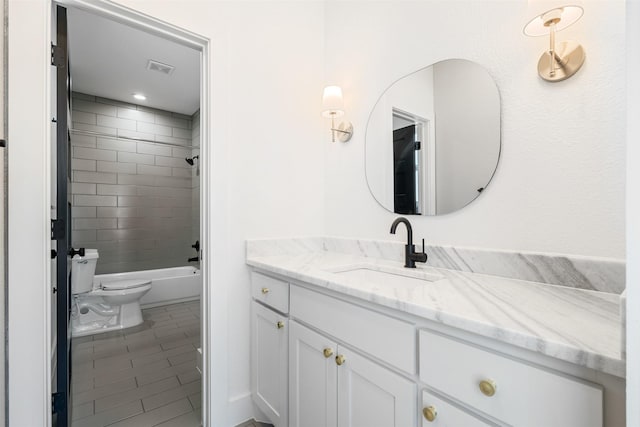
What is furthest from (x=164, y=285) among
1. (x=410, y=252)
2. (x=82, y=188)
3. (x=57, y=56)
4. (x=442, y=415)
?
(x=442, y=415)

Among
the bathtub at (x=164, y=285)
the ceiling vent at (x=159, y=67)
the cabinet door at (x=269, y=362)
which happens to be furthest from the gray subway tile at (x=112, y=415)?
the ceiling vent at (x=159, y=67)

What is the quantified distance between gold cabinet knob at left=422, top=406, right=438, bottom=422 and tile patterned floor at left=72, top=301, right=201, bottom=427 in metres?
1.36

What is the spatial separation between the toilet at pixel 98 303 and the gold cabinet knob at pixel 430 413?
3.03 m

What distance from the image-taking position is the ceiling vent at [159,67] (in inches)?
110

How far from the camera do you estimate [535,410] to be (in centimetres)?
59

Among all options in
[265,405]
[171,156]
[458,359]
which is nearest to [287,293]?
[265,405]

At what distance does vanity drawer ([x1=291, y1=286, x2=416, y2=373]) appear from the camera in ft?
2.72

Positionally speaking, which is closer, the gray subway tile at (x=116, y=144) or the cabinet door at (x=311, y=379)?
the cabinet door at (x=311, y=379)

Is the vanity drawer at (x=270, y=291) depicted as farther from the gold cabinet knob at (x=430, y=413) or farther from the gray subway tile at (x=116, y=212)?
the gray subway tile at (x=116, y=212)

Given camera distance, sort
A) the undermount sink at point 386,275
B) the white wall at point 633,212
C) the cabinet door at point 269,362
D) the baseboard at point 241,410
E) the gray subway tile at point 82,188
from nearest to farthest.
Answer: the white wall at point 633,212 → the undermount sink at point 386,275 → the cabinet door at point 269,362 → the baseboard at point 241,410 → the gray subway tile at point 82,188

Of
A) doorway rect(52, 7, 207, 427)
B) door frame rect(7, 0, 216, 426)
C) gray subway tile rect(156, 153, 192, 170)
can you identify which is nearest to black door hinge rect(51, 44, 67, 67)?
door frame rect(7, 0, 216, 426)

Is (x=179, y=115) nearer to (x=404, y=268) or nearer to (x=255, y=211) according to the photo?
(x=255, y=211)

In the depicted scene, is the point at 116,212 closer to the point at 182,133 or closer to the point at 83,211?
the point at 83,211

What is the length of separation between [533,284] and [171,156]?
431 cm
